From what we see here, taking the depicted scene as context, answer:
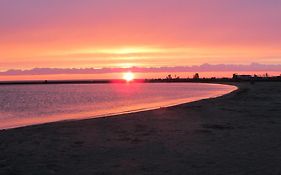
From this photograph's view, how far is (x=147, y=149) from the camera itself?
12.3 m

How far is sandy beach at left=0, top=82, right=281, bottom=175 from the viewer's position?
32.1ft

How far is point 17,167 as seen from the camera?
10.1 meters

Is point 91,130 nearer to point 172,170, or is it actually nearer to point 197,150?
point 197,150

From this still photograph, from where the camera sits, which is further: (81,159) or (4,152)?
(4,152)

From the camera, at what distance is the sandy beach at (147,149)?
977 centimetres

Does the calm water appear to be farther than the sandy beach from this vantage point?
Yes

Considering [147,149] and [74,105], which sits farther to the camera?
[74,105]

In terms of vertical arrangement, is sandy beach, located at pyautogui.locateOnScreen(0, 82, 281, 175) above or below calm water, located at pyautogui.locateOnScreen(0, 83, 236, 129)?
above

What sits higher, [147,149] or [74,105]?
[147,149]

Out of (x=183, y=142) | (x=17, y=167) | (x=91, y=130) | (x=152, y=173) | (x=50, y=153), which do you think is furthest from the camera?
(x=91, y=130)

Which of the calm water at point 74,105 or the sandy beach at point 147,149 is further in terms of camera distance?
the calm water at point 74,105

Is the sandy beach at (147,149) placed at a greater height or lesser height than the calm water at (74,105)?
greater

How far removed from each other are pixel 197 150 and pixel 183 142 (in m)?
1.50

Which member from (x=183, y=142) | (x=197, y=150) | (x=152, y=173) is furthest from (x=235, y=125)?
(x=152, y=173)
